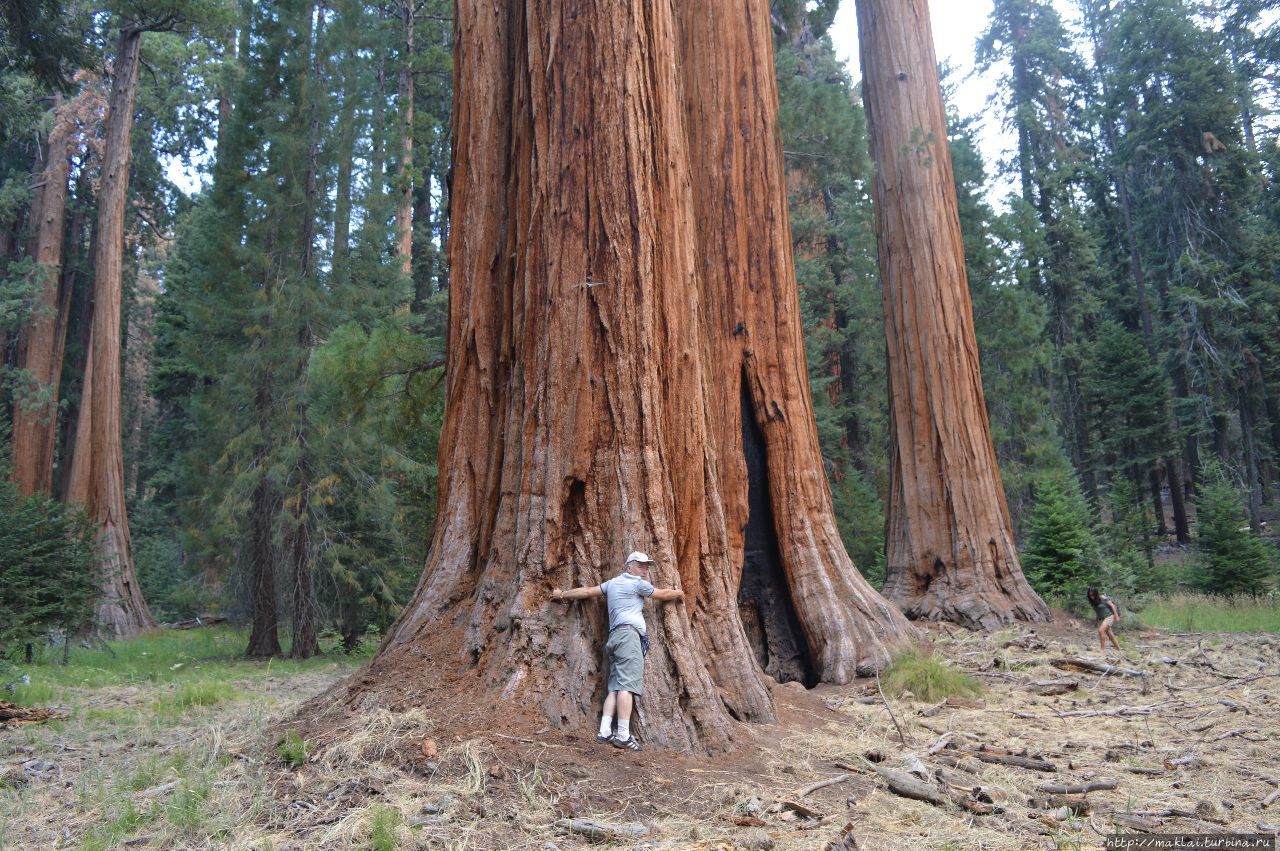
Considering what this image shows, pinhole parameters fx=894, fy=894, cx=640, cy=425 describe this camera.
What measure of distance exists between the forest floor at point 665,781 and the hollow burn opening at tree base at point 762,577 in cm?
153

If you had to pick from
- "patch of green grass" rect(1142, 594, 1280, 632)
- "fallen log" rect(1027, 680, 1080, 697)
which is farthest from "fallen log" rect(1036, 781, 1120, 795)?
"patch of green grass" rect(1142, 594, 1280, 632)

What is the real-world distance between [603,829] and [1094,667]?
20.5 ft

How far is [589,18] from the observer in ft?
19.6

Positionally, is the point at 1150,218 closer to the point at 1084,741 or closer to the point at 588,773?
the point at 1084,741

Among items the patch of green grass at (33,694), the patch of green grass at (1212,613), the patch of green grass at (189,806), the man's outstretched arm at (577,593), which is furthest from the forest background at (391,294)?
the patch of green grass at (189,806)

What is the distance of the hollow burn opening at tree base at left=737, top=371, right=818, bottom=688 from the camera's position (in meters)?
8.44

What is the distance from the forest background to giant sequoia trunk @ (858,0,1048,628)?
1.24 metres

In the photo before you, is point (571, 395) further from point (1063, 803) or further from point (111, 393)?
point (111, 393)

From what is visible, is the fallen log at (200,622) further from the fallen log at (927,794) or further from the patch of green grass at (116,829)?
the fallen log at (927,794)

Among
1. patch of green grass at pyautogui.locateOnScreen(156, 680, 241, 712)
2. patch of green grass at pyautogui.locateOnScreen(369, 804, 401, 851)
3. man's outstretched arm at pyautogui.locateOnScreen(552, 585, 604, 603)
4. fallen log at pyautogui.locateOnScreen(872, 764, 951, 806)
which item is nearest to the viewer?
patch of green grass at pyautogui.locateOnScreen(369, 804, 401, 851)

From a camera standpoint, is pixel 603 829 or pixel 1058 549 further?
pixel 1058 549

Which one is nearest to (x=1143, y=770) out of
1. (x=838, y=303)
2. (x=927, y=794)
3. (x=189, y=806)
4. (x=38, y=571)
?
(x=927, y=794)

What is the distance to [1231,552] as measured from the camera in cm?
1684

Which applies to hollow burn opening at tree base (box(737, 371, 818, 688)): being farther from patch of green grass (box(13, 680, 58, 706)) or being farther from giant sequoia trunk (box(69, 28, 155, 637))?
giant sequoia trunk (box(69, 28, 155, 637))
